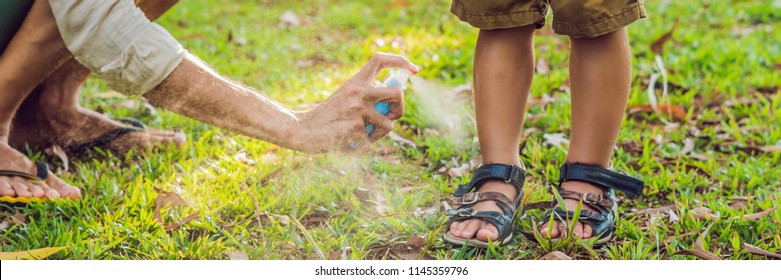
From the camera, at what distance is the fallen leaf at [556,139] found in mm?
2502

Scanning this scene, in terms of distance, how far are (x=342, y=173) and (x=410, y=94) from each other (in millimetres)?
661

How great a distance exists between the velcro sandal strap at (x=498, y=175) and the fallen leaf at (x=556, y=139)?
53cm

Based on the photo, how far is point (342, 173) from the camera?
229 cm

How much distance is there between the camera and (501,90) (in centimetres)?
195

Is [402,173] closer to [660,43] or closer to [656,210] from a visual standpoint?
[656,210]

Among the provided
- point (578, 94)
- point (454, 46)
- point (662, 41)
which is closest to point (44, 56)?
point (578, 94)

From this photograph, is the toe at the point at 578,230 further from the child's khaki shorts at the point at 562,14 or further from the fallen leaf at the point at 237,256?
the fallen leaf at the point at 237,256

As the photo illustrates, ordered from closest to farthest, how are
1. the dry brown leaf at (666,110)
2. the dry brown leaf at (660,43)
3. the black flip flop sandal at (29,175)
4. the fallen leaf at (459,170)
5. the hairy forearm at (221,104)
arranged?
the hairy forearm at (221,104) < the black flip flop sandal at (29,175) < the fallen leaf at (459,170) < the dry brown leaf at (666,110) < the dry brown leaf at (660,43)

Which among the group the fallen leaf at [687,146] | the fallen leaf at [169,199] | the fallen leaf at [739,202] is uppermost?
the fallen leaf at [739,202]

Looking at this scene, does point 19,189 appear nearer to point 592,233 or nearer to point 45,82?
point 45,82

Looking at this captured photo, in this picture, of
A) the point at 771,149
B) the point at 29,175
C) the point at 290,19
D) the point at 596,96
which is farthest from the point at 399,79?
the point at 290,19

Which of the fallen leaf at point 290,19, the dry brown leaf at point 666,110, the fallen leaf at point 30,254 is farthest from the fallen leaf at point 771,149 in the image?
the fallen leaf at point 290,19

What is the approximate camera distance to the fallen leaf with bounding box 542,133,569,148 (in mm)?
2502

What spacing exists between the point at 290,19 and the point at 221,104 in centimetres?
243
